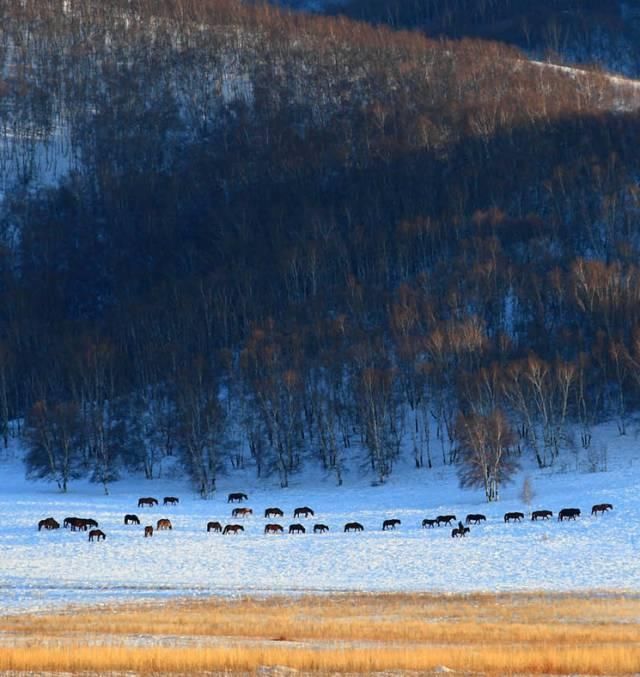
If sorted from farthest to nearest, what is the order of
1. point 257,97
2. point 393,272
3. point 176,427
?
point 257,97
point 393,272
point 176,427

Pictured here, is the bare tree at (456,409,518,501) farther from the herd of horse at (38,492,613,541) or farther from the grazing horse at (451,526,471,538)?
the grazing horse at (451,526,471,538)

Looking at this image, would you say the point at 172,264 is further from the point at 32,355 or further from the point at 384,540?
the point at 384,540

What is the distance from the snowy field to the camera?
38938mm

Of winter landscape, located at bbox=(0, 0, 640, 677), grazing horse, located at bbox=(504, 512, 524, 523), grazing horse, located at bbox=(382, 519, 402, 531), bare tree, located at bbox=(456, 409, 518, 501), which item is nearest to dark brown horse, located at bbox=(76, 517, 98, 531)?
winter landscape, located at bbox=(0, 0, 640, 677)

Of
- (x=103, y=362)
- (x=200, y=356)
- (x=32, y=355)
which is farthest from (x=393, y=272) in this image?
(x=32, y=355)

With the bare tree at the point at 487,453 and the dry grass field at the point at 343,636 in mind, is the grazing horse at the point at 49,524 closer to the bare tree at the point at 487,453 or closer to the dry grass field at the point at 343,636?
the bare tree at the point at 487,453

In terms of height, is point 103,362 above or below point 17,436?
above

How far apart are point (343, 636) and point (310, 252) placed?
100142mm

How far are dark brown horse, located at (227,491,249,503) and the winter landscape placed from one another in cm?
57

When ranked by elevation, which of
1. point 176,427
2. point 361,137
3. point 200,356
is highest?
point 361,137

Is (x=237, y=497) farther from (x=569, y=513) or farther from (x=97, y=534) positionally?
(x=569, y=513)

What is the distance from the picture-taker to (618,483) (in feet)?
218

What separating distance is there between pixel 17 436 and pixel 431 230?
158 ft

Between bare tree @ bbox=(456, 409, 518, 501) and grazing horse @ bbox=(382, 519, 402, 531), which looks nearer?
grazing horse @ bbox=(382, 519, 402, 531)
